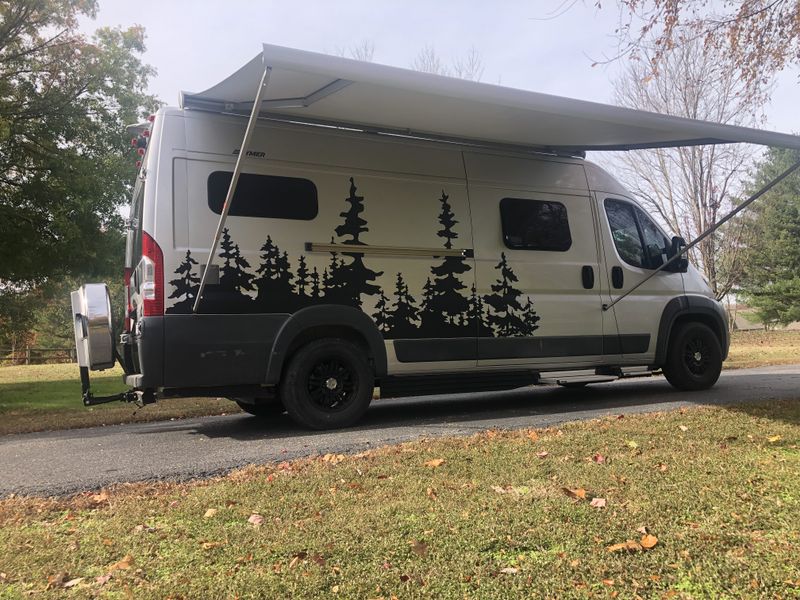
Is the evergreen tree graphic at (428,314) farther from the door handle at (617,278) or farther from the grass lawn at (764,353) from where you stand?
the grass lawn at (764,353)

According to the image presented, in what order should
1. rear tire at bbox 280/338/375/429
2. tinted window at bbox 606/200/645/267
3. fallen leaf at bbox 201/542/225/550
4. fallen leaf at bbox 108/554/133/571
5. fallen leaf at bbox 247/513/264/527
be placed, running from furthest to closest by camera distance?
tinted window at bbox 606/200/645/267
rear tire at bbox 280/338/375/429
fallen leaf at bbox 247/513/264/527
fallen leaf at bbox 201/542/225/550
fallen leaf at bbox 108/554/133/571

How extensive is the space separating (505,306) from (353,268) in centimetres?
172

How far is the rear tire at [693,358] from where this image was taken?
7.64 meters

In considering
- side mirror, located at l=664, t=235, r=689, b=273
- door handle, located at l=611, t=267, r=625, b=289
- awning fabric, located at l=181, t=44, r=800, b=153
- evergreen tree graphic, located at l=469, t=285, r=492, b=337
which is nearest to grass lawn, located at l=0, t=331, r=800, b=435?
evergreen tree graphic, located at l=469, t=285, r=492, b=337

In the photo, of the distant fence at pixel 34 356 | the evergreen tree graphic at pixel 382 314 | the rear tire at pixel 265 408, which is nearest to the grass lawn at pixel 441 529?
the evergreen tree graphic at pixel 382 314

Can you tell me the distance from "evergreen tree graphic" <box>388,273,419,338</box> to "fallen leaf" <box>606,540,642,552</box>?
11.8 feet

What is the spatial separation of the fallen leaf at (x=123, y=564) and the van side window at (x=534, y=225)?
4.89m

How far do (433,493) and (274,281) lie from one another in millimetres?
2796

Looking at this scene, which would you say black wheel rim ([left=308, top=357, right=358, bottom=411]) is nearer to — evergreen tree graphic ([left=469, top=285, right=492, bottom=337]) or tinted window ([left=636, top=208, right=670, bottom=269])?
evergreen tree graphic ([left=469, top=285, right=492, bottom=337])

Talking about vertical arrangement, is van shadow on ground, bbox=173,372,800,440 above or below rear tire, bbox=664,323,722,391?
below

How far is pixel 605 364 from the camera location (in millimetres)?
7223

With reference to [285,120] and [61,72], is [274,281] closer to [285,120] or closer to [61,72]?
[285,120]

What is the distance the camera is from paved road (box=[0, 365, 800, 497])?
4277 millimetres

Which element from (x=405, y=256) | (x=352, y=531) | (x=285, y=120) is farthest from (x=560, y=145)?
(x=352, y=531)
